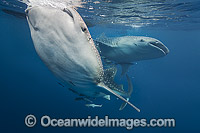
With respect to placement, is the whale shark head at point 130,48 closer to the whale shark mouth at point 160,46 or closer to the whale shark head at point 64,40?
the whale shark mouth at point 160,46

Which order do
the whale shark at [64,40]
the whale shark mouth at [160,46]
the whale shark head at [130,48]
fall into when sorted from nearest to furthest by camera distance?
the whale shark at [64,40]
the whale shark mouth at [160,46]
the whale shark head at [130,48]

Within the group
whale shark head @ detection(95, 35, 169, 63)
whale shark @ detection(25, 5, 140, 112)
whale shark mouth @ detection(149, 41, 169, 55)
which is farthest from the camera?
whale shark head @ detection(95, 35, 169, 63)

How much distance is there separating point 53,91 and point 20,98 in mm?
5905

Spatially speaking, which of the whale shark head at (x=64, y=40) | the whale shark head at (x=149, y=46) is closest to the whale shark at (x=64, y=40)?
the whale shark head at (x=64, y=40)

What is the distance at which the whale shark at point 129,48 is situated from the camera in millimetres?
5762

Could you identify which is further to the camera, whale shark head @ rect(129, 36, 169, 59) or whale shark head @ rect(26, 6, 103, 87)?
whale shark head @ rect(129, 36, 169, 59)

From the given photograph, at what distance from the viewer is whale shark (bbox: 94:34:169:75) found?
18.9 feet

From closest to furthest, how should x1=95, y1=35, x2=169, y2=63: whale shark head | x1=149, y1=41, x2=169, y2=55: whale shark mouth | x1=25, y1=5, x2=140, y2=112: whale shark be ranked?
x1=25, y1=5, x2=140, y2=112: whale shark < x1=149, y1=41, x2=169, y2=55: whale shark mouth < x1=95, y1=35, x2=169, y2=63: whale shark head

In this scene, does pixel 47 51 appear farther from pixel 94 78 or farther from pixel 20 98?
pixel 20 98

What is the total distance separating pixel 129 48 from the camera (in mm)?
6457

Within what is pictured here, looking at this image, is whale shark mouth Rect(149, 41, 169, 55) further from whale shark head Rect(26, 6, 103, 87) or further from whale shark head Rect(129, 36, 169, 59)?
whale shark head Rect(26, 6, 103, 87)

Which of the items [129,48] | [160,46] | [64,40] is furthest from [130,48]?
[64,40]

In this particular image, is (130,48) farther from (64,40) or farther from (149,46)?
(64,40)

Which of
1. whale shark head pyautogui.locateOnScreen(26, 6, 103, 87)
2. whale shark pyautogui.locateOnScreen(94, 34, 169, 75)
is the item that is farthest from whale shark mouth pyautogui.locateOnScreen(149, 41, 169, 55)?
whale shark head pyautogui.locateOnScreen(26, 6, 103, 87)
